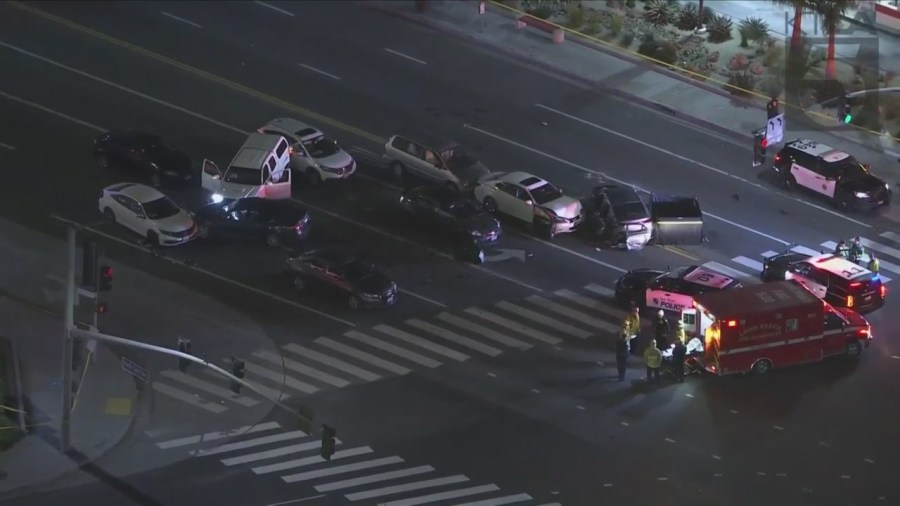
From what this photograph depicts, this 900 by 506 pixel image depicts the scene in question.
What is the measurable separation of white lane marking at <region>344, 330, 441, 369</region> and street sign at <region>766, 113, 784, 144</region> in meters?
14.4

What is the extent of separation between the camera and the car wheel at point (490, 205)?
Result: 2071 inches

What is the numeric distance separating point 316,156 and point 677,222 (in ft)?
39.7

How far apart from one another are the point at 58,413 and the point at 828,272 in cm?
2203

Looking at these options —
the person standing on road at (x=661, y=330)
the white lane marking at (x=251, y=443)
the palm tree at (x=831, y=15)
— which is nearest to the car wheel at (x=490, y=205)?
the person standing on road at (x=661, y=330)

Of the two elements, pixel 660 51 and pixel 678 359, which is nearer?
pixel 678 359

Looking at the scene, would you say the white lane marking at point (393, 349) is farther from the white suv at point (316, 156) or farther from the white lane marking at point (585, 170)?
the white suv at point (316, 156)

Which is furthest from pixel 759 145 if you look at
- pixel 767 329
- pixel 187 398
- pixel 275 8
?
pixel 275 8

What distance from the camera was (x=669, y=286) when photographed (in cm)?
4678

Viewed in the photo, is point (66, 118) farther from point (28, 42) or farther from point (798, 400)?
point (798, 400)

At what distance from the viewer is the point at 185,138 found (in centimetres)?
5684

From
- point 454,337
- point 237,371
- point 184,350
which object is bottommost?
point 454,337

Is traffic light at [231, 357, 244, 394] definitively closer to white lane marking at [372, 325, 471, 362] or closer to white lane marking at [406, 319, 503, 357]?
white lane marking at [372, 325, 471, 362]

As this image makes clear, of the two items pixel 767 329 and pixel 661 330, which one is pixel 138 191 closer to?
pixel 661 330

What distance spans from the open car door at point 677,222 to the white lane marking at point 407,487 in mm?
14370
